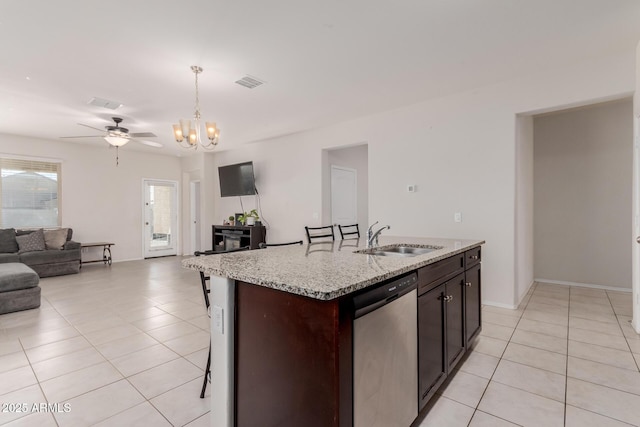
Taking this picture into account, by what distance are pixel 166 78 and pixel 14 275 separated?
2910mm

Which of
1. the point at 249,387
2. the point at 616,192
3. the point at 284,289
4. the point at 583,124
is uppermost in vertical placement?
the point at 583,124

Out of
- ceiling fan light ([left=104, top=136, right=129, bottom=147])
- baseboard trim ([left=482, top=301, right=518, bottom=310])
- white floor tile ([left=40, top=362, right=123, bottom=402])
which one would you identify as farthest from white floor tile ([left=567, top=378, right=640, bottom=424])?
ceiling fan light ([left=104, top=136, right=129, bottom=147])

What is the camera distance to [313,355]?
3.80 ft

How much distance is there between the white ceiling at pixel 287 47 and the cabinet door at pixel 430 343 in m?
2.10

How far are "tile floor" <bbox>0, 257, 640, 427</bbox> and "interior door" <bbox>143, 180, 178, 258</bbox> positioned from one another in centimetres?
403

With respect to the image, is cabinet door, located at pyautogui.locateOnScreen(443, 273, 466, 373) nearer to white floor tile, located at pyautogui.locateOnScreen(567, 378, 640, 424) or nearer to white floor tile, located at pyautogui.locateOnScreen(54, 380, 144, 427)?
white floor tile, located at pyautogui.locateOnScreen(567, 378, 640, 424)

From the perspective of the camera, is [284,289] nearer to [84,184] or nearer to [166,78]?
[166,78]

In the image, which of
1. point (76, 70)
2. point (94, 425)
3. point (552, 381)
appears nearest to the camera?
point (94, 425)

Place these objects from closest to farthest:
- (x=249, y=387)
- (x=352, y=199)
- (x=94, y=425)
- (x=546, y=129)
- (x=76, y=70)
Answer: (x=249, y=387) < (x=94, y=425) < (x=76, y=70) < (x=546, y=129) < (x=352, y=199)

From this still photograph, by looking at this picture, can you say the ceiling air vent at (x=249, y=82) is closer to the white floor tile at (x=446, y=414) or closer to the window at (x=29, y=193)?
the white floor tile at (x=446, y=414)

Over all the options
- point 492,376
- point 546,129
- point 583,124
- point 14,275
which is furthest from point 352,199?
point 14,275

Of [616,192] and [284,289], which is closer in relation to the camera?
[284,289]

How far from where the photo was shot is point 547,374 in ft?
7.14

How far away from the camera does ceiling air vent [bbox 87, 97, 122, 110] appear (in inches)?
160
